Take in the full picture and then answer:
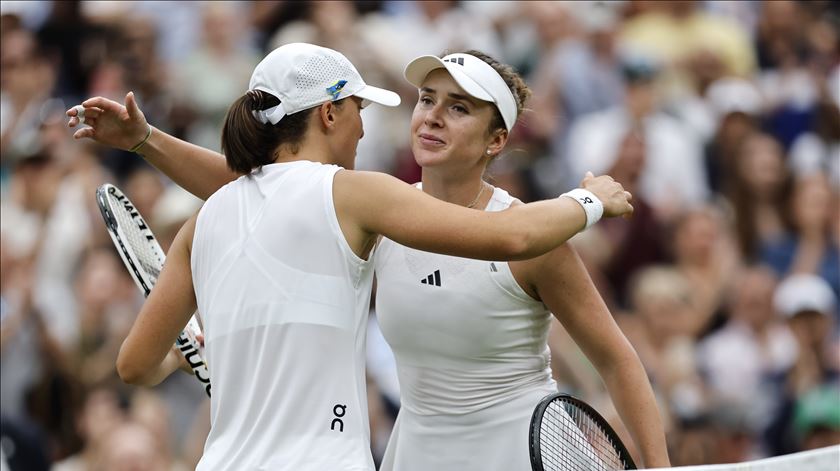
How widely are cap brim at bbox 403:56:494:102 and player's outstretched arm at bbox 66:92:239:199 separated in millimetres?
642

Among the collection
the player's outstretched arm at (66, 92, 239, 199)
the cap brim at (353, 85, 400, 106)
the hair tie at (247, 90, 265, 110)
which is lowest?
the player's outstretched arm at (66, 92, 239, 199)

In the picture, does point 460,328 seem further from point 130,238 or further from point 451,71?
point 130,238

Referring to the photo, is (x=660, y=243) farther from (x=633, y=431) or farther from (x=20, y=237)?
(x=633, y=431)

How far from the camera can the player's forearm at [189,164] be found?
481 centimetres

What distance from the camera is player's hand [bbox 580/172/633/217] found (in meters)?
4.09

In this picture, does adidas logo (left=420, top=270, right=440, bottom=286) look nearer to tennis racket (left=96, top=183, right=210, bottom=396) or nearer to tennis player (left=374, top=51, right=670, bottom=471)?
tennis player (left=374, top=51, right=670, bottom=471)

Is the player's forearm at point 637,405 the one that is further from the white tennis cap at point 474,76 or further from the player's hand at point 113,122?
the player's hand at point 113,122

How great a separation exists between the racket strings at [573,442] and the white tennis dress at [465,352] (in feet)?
0.55

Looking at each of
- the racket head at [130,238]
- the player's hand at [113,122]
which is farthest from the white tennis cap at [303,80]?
the racket head at [130,238]

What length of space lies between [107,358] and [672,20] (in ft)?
16.1

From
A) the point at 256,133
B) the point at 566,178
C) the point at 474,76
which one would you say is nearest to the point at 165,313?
the point at 256,133

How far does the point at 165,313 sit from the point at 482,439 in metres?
1.04

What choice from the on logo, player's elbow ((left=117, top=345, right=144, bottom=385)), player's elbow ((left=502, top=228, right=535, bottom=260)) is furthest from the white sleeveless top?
player's elbow ((left=502, top=228, right=535, bottom=260))

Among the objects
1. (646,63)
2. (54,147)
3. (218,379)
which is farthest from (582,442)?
(646,63)
